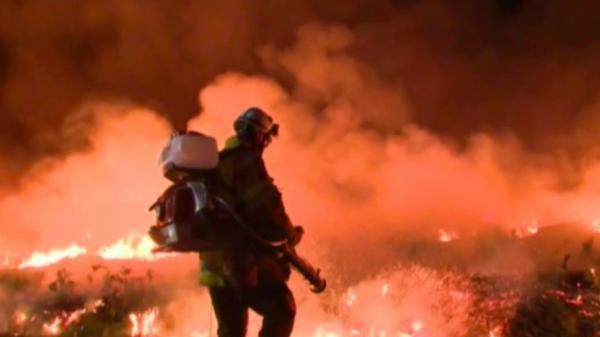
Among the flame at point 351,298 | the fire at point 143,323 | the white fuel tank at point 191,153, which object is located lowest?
the white fuel tank at point 191,153

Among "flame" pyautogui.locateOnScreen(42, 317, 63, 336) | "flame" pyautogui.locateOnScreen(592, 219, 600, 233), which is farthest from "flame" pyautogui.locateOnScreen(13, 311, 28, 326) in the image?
"flame" pyautogui.locateOnScreen(592, 219, 600, 233)

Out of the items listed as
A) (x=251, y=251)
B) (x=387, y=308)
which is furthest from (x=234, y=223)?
(x=387, y=308)

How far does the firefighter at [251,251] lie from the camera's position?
14.5 feet

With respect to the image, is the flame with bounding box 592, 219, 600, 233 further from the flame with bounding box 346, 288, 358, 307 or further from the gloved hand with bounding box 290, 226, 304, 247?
the gloved hand with bounding box 290, 226, 304, 247

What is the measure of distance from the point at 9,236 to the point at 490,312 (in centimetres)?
1204

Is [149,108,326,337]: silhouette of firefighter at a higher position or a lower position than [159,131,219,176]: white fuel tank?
lower

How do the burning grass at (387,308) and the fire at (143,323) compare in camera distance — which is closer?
the burning grass at (387,308)

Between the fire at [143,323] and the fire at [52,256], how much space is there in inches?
215

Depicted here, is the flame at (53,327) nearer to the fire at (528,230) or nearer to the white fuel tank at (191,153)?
the white fuel tank at (191,153)

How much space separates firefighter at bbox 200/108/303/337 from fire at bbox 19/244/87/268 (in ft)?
36.7

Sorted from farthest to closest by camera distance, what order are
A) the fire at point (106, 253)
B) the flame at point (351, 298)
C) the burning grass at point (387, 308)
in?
the fire at point (106, 253)
the flame at point (351, 298)
the burning grass at point (387, 308)

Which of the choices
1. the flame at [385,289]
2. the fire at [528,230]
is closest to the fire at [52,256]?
the flame at [385,289]

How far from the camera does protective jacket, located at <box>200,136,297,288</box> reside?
4.40 metres

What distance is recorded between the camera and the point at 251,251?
4.46 meters
